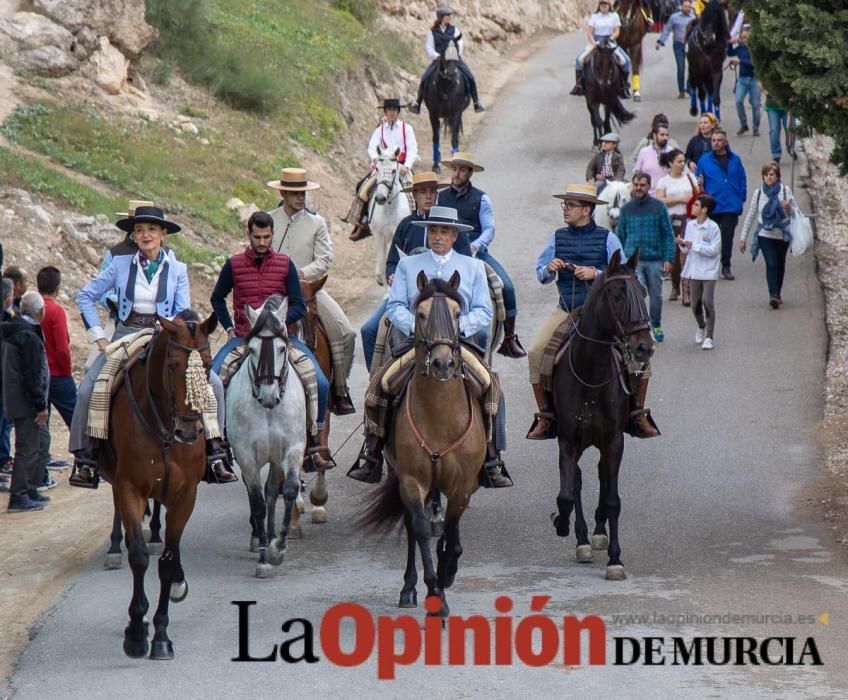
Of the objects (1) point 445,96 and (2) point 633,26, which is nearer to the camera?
(1) point 445,96

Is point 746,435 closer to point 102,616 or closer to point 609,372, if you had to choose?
point 609,372

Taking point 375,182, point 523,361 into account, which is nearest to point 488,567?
point 523,361

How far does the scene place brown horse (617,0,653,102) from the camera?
34.0 m

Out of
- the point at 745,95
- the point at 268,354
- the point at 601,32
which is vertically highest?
the point at 601,32

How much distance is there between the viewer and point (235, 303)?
12.5 meters

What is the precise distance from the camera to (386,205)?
20.4 metres

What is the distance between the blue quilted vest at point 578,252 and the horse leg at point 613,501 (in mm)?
1568

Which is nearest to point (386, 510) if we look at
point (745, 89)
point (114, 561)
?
point (114, 561)

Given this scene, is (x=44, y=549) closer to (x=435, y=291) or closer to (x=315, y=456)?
(x=315, y=456)

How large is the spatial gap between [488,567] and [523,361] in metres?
7.87

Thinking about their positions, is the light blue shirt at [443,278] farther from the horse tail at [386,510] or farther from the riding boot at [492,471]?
the horse tail at [386,510]

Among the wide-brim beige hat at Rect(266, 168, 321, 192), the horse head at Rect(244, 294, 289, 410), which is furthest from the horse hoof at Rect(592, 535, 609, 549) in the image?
the wide-brim beige hat at Rect(266, 168, 321, 192)

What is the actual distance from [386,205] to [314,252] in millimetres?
6491

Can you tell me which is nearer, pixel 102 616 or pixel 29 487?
pixel 102 616
